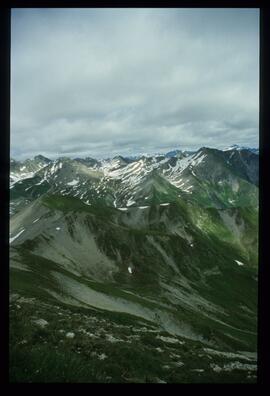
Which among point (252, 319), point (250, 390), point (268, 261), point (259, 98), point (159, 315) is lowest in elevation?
point (252, 319)

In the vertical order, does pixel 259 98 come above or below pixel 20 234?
above

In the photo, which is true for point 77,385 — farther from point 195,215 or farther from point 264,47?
point 195,215

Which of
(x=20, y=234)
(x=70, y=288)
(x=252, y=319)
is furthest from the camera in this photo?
(x=20, y=234)

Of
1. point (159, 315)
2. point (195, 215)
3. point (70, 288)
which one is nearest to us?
point (70, 288)

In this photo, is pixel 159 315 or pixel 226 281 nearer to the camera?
pixel 159 315

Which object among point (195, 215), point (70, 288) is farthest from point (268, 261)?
point (195, 215)

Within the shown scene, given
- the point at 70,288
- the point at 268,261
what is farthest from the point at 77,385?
the point at 70,288

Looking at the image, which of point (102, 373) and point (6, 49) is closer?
point (6, 49)
